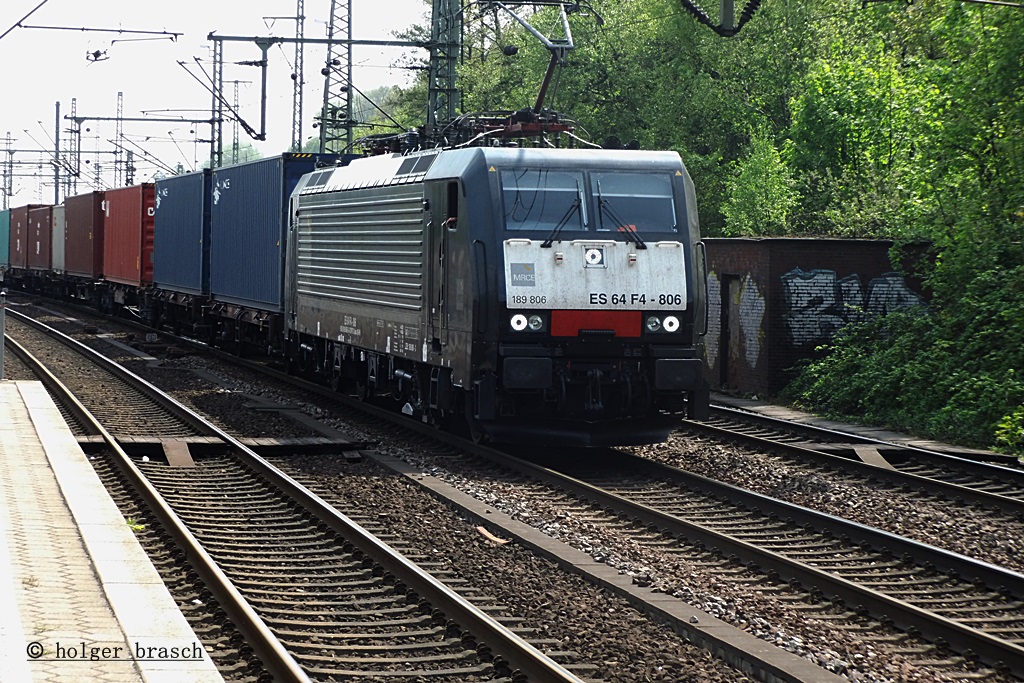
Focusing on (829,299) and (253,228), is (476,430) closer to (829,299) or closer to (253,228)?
(829,299)

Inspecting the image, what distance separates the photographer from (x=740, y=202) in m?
29.4

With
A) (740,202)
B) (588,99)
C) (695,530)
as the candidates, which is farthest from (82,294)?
(695,530)

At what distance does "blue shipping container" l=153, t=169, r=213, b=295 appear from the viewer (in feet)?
96.9

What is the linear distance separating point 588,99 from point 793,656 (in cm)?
3415

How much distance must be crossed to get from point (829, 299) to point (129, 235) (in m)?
22.3

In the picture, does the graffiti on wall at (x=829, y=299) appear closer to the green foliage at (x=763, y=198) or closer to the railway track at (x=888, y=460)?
the railway track at (x=888, y=460)

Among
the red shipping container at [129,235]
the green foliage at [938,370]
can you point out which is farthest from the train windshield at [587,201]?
the red shipping container at [129,235]

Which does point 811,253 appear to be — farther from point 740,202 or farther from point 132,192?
point 132,192

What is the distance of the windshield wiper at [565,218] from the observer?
1341 cm

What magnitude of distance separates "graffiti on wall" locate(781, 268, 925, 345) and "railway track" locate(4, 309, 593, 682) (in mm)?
9975

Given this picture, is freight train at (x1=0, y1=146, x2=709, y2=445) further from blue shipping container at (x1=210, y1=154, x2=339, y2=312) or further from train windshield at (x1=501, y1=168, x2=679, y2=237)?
blue shipping container at (x1=210, y1=154, x2=339, y2=312)

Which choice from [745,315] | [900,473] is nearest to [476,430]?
[900,473]

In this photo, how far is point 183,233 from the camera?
31.2 meters

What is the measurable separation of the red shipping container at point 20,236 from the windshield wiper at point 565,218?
45.8 metres
